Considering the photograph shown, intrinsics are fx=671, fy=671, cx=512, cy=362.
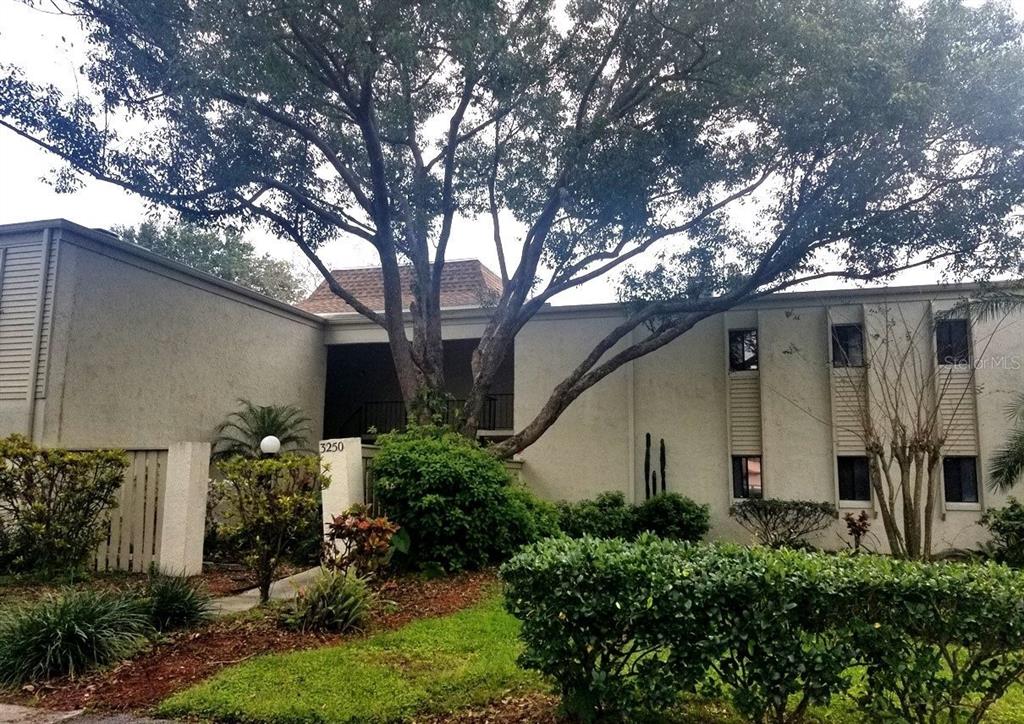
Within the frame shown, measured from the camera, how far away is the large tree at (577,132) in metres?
9.43

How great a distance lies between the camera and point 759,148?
12094 mm

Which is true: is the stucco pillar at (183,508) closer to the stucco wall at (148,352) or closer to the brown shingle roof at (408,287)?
the stucco wall at (148,352)

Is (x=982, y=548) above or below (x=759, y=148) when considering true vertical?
below

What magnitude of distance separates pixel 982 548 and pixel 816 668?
36.8 feet

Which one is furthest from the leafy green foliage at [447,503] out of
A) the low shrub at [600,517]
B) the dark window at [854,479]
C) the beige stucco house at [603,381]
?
the dark window at [854,479]

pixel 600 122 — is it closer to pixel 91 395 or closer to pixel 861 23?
pixel 861 23

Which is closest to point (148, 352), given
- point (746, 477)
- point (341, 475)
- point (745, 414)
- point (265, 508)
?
point (341, 475)

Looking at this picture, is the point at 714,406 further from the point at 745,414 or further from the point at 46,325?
the point at 46,325

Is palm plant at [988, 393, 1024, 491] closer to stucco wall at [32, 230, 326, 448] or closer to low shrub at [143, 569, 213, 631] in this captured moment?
low shrub at [143, 569, 213, 631]

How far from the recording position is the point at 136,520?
9.30 m

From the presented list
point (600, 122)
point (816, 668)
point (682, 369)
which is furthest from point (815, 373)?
point (816, 668)

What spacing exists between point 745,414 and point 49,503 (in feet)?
40.8

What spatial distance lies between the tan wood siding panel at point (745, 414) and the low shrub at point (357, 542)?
9.27 meters

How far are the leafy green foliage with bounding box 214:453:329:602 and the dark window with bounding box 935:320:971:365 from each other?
1232 centimetres
